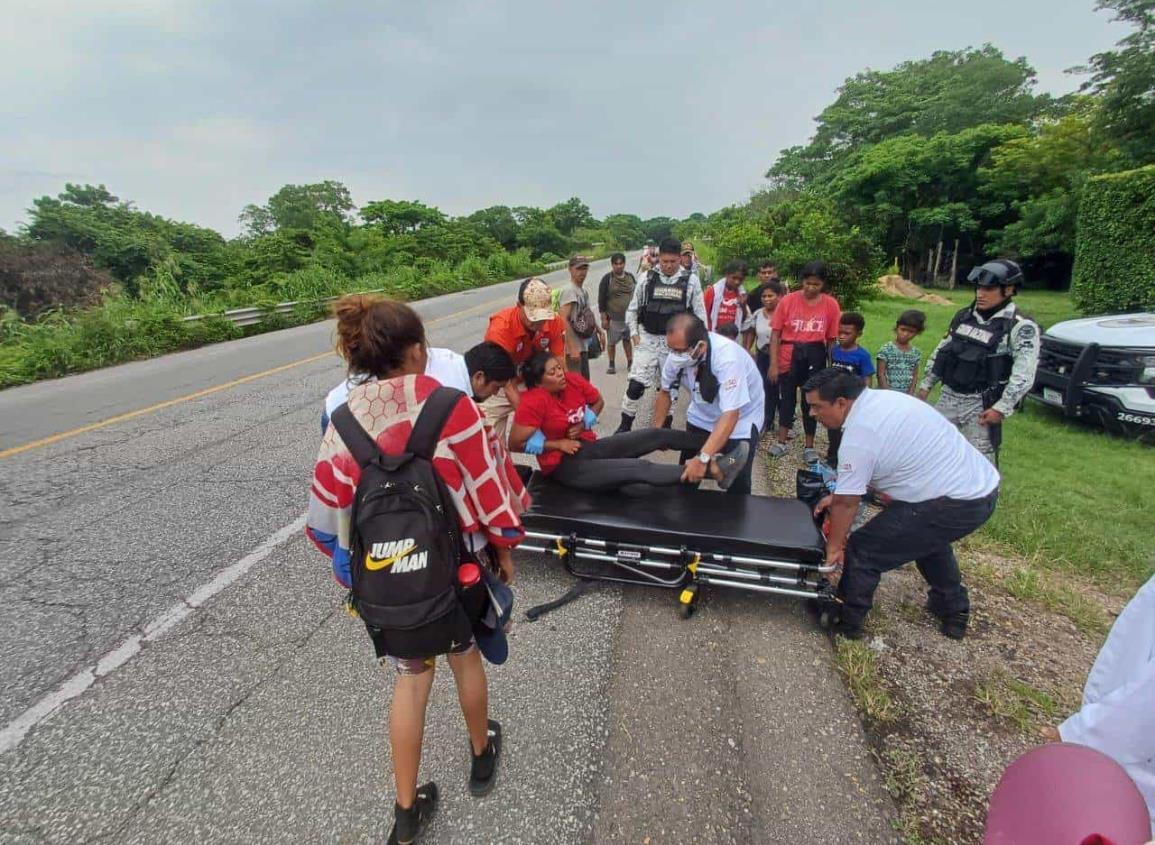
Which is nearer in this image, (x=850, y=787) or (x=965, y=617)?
(x=850, y=787)

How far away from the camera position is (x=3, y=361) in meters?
7.68

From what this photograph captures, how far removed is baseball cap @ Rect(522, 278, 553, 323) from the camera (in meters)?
3.68

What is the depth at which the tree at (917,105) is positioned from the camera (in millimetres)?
22016

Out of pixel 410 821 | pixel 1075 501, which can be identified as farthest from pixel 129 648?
pixel 1075 501

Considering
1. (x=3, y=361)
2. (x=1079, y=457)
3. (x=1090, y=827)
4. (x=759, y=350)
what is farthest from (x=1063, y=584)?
(x=3, y=361)

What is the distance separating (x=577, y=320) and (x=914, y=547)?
3881 mm

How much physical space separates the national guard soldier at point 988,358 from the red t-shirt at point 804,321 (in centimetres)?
106

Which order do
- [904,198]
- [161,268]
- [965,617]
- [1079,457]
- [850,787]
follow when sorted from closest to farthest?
[850,787], [965,617], [1079,457], [161,268], [904,198]

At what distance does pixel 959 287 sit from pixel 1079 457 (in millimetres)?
18943

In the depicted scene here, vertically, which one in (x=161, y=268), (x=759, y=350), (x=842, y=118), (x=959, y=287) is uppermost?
(x=842, y=118)

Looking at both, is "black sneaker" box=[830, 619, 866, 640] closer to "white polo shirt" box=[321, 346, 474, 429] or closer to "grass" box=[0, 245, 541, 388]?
"white polo shirt" box=[321, 346, 474, 429]

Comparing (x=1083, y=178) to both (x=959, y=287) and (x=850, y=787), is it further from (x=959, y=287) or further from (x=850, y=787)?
(x=850, y=787)

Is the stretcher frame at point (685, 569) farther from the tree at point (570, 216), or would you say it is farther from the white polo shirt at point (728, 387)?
the tree at point (570, 216)

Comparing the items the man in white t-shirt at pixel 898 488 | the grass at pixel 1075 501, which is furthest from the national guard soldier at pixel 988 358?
the man in white t-shirt at pixel 898 488
